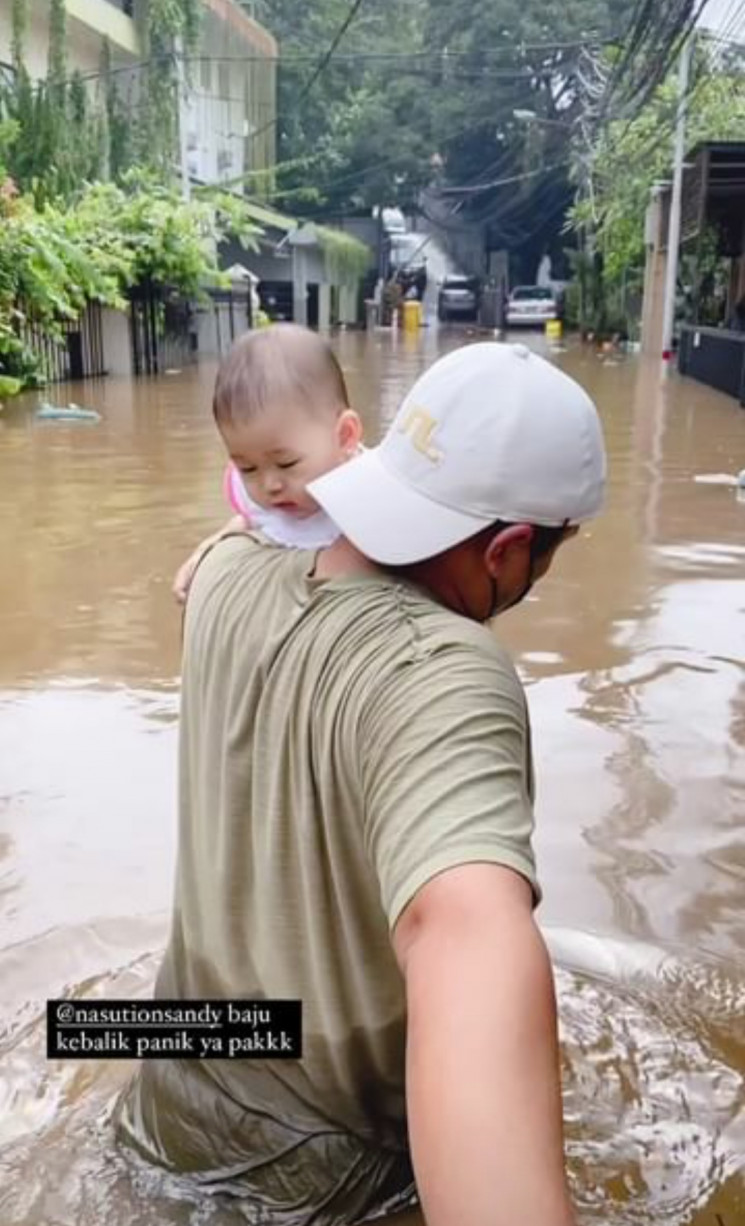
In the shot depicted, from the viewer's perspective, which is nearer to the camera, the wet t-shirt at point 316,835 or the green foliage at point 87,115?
the wet t-shirt at point 316,835

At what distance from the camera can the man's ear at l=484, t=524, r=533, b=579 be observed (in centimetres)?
123

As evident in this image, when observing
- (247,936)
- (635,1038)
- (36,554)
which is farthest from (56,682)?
(247,936)

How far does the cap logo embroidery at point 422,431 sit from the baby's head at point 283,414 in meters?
0.60

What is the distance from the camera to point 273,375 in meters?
1.87

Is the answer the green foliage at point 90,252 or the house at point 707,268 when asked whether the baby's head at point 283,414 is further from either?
the house at point 707,268

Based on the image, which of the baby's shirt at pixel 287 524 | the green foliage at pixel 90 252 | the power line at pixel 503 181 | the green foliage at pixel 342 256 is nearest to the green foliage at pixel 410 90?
the power line at pixel 503 181

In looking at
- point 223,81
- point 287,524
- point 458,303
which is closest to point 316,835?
point 287,524

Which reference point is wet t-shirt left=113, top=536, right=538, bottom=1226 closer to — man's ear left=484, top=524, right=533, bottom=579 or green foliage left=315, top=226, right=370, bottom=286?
man's ear left=484, top=524, right=533, bottom=579

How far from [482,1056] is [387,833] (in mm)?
216

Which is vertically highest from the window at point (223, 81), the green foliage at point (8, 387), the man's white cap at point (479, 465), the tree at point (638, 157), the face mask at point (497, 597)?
the window at point (223, 81)

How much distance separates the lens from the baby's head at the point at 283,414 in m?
1.87

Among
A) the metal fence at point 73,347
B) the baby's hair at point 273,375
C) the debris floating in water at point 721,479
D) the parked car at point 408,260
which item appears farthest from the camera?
the parked car at point 408,260

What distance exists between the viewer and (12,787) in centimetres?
367

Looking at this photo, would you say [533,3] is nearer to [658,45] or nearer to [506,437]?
[658,45]
